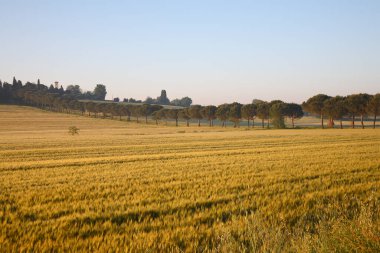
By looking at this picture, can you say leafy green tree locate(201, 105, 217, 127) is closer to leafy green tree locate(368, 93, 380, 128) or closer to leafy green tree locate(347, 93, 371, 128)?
leafy green tree locate(347, 93, 371, 128)

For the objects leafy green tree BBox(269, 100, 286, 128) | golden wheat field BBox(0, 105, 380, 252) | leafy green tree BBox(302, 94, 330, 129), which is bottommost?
golden wheat field BBox(0, 105, 380, 252)

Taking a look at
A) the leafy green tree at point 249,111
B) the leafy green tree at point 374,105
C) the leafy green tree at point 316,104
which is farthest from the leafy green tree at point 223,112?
the leafy green tree at point 374,105

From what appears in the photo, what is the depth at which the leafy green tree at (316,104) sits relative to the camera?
113 metres

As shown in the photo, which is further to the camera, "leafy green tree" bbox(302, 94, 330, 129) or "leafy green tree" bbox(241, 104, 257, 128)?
"leafy green tree" bbox(241, 104, 257, 128)

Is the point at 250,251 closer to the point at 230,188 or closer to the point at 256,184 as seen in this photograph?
the point at 230,188

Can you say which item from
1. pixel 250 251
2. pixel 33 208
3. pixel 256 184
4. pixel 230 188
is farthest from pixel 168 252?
pixel 256 184

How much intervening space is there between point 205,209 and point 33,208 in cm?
496

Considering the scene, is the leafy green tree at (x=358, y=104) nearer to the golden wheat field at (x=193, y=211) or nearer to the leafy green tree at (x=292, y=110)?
the leafy green tree at (x=292, y=110)

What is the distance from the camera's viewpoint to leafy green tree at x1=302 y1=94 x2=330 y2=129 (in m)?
113

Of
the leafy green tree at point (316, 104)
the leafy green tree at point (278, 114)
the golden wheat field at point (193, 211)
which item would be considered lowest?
the golden wheat field at point (193, 211)

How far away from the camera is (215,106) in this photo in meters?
145

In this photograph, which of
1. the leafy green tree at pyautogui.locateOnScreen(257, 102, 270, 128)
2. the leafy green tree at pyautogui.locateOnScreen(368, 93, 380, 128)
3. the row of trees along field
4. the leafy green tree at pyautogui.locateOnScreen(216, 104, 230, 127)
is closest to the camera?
the leafy green tree at pyautogui.locateOnScreen(368, 93, 380, 128)

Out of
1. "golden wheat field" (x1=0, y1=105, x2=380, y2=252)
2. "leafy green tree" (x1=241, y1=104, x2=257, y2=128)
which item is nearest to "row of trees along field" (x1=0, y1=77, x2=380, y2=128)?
"leafy green tree" (x1=241, y1=104, x2=257, y2=128)

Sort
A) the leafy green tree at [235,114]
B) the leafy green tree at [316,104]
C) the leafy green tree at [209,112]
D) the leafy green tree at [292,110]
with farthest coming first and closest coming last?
the leafy green tree at [209,112]
the leafy green tree at [235,114]
the leafy green tree at [292,110]
the leafy green tree at [316,104]
